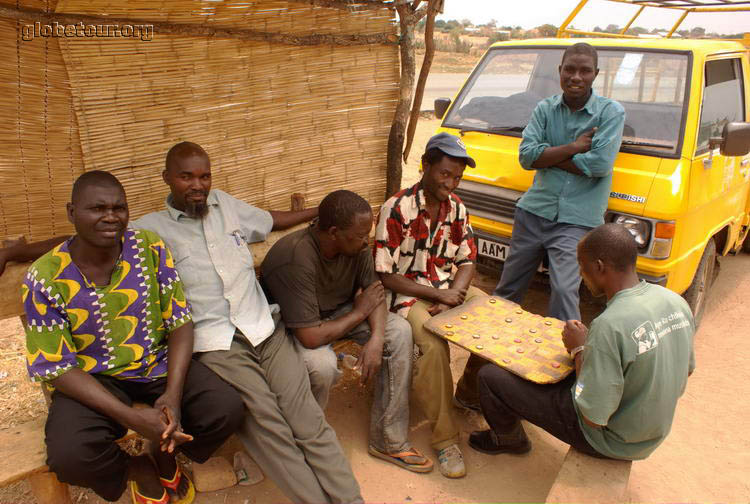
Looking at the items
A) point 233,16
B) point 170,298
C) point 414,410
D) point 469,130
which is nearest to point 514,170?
point 469,130

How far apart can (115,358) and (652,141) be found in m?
3.57

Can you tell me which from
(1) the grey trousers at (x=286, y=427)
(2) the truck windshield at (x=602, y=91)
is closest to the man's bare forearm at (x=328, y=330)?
(1) the grey trousers at (x=286, y=427)

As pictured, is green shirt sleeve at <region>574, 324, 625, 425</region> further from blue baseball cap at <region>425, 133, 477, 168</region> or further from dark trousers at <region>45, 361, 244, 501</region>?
dark trousers at <region>45, 361, 244, 501</region>

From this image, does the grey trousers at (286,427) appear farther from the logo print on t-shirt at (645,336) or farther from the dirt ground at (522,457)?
the logo print on t-shirt at (645,336)

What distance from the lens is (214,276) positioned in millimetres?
2789

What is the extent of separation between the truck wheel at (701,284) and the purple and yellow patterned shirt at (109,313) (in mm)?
3677

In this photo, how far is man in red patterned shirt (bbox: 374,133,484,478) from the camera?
9.77ft

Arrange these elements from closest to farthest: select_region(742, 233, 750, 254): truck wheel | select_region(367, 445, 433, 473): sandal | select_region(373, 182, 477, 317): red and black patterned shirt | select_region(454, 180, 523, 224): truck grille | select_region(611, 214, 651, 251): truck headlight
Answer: select_region(367, 445, 433, 473): sandal, select_region(373, 182, 477, 317): red and black patterned shirt, select_region(611, 214, 651, 251): truck headlight, select_region(454, 180, 523, 224): truck grille, select_region(742, 233, 750, 254): truck wheel

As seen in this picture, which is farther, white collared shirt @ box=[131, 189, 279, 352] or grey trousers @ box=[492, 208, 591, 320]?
grey trousers @ box=[492, 208, 591, 320]

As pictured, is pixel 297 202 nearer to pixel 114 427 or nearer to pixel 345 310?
pixel 345 310

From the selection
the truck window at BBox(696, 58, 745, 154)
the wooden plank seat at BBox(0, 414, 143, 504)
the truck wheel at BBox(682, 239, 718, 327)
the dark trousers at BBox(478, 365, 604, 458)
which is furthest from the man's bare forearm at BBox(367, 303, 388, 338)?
the truck wheel at BBox(682, 239, 718, 327)

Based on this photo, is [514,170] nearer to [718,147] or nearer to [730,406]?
[718,147]

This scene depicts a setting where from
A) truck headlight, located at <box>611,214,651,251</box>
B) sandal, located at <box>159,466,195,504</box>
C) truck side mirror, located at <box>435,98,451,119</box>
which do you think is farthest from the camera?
truck side mirror, located at <box>435,98,451,119</box>

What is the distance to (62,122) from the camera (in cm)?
274
